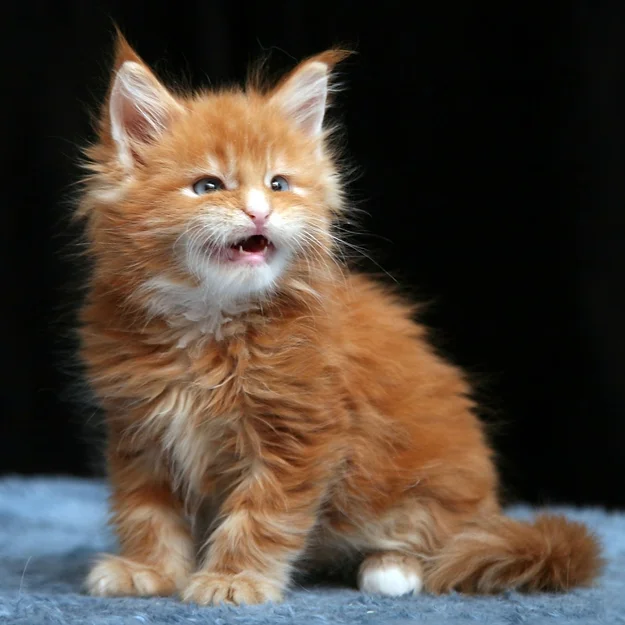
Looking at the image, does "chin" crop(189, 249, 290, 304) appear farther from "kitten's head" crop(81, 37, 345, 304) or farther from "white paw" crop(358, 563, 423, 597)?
"white paw" crop(358, 563, 423, 597)

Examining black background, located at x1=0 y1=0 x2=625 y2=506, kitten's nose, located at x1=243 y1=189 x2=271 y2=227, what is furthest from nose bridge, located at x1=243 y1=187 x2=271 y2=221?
black background, located at x1=0 y1=0 x2=625 y2=506

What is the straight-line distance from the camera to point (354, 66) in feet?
9.75

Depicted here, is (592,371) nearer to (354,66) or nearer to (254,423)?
(354,66)

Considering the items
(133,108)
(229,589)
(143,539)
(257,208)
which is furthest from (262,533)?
(133,108)

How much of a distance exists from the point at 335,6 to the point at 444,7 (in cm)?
32

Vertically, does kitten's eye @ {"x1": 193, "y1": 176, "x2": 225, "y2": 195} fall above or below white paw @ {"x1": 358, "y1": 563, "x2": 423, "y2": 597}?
above

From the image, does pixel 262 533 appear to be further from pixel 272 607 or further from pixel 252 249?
pixel 252 249

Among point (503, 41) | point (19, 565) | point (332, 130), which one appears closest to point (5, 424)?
point (19, 565)

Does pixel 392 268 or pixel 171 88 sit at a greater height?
pixel 171 88

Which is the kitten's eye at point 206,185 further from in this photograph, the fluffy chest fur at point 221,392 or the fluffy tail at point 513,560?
the fluffy tail at point 513,560

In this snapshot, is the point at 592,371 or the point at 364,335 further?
the point at 592,371

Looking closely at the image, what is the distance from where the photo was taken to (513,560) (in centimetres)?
188

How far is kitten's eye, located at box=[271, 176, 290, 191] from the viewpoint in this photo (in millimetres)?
1875

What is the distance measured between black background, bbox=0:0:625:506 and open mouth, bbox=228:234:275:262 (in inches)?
45.6
